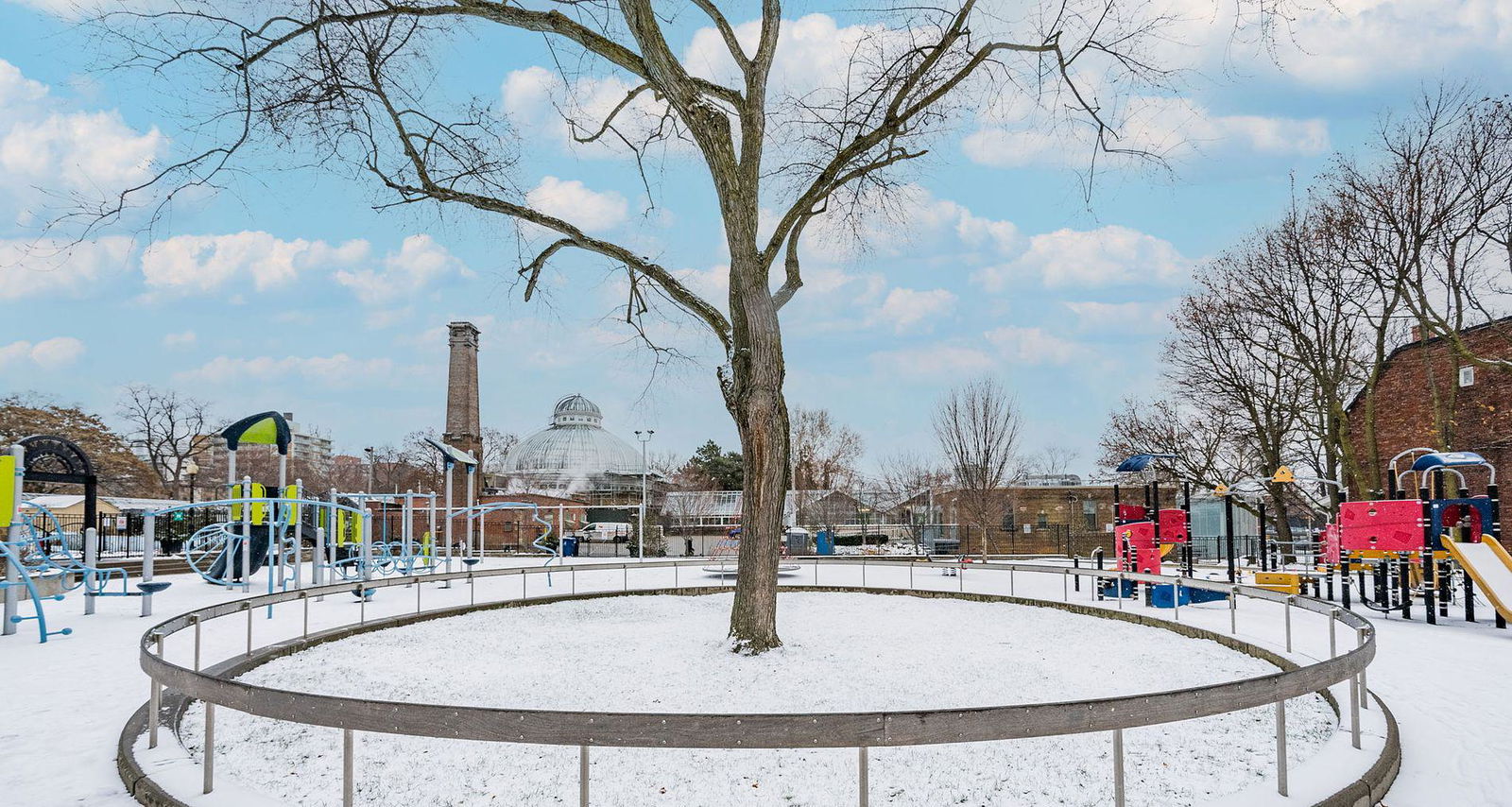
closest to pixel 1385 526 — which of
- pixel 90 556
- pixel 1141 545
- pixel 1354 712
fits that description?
pixel 1141 545

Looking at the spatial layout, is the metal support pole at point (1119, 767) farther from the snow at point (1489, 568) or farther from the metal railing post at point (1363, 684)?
the snow at point (1489, 568)

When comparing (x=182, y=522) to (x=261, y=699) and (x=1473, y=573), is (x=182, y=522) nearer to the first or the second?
(x=261, y=699)

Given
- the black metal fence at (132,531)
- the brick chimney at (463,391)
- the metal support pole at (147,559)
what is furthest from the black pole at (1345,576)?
the brick chimney at (463,391)

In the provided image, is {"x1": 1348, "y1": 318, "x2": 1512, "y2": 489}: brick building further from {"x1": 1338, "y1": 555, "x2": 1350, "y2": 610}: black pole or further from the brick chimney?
the brick chimney

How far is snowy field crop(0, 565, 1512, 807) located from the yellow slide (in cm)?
101

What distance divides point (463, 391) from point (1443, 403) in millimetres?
48093

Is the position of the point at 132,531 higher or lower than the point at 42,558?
lower

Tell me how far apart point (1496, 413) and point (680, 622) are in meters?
25.3

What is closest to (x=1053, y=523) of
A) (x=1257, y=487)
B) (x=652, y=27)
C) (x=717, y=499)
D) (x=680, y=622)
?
(x=717, y=499)

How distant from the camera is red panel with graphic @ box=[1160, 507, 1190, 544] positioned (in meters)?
17.7

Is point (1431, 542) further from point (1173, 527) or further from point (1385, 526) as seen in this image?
point (1173, 527)

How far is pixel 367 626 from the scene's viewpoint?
12.1 metres

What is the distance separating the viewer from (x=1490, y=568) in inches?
522

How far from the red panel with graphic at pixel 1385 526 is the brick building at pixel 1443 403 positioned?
26.7ft
